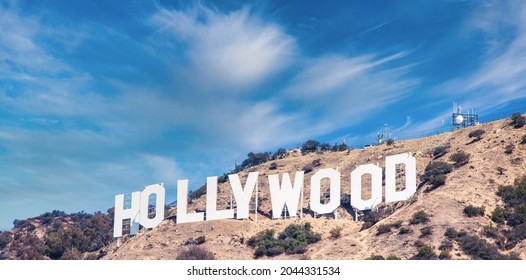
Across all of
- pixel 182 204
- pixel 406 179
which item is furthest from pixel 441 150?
pixel 182 204

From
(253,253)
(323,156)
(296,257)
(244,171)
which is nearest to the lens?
(296,257)

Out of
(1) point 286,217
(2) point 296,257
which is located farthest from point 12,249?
(2) point 296,257

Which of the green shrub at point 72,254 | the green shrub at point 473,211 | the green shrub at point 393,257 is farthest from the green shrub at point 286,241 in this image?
the green shrub at point 72,254

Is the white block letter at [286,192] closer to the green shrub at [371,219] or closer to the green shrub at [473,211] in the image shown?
the green shrub at [371,219]

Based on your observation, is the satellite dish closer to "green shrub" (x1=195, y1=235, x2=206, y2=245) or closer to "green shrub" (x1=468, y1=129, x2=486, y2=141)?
"green shrub" (x1=468, y1=129, x2=486, y2=141)

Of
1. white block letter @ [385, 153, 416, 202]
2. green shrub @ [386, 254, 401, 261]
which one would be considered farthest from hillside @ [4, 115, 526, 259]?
white block letter @ [385, 153, 416, 202]

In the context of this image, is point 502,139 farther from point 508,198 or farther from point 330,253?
point 330,253
